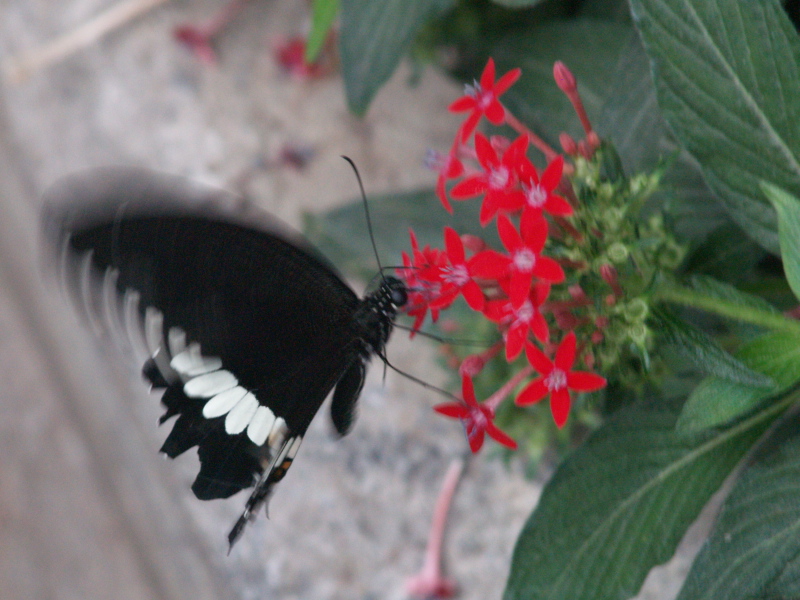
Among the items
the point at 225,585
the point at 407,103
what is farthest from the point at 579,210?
the point at 225,585

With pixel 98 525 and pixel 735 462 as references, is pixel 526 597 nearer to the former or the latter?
pixel 735 462

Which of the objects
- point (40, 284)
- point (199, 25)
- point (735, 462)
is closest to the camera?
point (735, 462)

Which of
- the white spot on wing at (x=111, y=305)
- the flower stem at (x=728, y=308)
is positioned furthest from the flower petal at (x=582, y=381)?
the white spot on wing at (x=111, y=305)

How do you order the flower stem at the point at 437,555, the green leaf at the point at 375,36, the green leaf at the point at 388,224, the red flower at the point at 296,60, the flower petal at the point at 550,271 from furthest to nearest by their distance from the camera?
the red flower at the point at 296,60 → the flower stem at the point at 437,555 → the green leaf at the point at 388,224 → the green leaf at the point at 375,36 → the flower petal at the point at 550,271

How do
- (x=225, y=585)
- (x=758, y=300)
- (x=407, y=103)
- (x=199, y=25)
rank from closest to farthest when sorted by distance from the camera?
(x=758, y=300) < (x=225, y=585) < (x=407, y=103) < (x=199, y=25)

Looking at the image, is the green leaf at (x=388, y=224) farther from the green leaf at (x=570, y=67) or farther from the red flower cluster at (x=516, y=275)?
the red flower cluster at (x=516, y=275)

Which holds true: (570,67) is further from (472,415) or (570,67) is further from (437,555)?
(437,555)
